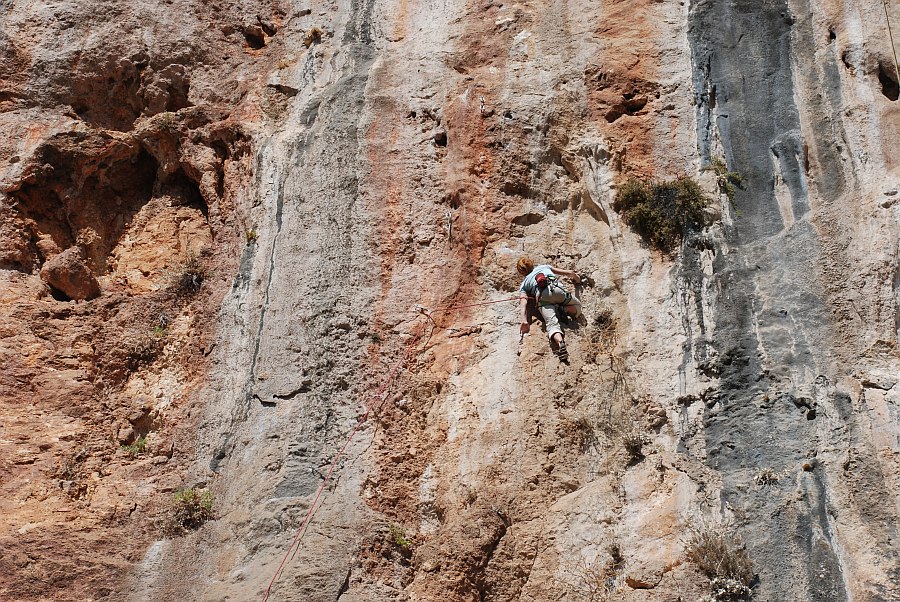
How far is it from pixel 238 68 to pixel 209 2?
1.32 meters

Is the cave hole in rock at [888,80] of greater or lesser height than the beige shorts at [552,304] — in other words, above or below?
above

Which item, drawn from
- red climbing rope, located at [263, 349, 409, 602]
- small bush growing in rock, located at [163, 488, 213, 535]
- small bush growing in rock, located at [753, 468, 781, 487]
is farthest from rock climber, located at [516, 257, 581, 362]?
small bush growing in rock, located at [163, 488, 213, 535]

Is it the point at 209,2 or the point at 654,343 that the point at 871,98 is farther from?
the point at 209,2

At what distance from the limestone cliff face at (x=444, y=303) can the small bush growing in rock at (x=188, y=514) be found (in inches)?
5.8

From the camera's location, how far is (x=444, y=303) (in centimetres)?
902

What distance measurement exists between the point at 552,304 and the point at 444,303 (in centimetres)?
123

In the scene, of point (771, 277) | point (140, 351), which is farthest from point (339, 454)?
point (771, 277)

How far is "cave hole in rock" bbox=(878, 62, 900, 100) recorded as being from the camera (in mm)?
8469

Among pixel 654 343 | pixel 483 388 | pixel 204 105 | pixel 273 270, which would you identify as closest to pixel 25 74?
pixel 204 105

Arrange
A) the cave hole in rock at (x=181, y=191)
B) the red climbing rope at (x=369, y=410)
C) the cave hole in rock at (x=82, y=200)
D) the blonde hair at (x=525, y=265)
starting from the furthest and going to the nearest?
the cave hole in rock at (x=181, y=191)
the cave hole in rock at (x=82, y=200)
the blonde hair at (x=525, y=265)
the red climbing rope at (x=369, y=410)

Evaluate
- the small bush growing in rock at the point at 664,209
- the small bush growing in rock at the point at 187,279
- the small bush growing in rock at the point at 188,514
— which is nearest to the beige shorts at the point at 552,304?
the small bush growing in rock at the point at 664,209

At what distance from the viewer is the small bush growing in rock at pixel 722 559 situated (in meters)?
6.24

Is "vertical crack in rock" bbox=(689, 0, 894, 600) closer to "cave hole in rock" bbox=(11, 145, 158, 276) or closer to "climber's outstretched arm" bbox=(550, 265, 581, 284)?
"climber's outstretched arm" bbox=(550, 265, 581, 284)

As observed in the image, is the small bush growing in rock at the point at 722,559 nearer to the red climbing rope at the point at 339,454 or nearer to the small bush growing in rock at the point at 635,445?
the small bush growing in rock at the point at 635,445
